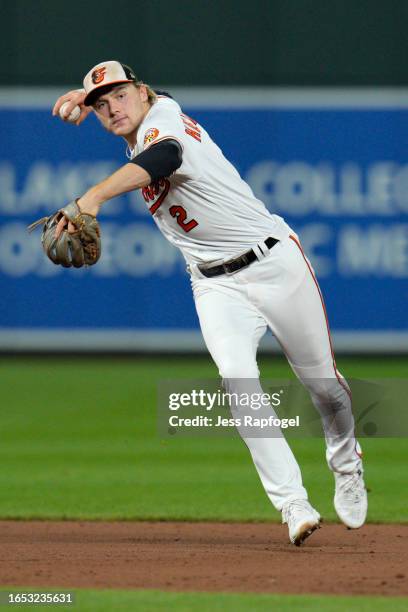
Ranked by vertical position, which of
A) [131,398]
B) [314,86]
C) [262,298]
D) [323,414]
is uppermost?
[314,86]

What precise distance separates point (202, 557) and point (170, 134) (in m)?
1.69

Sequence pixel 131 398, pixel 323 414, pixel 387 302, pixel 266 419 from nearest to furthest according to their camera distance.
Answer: pixel 266 419
pixel 323 414
pixel 131 398
pixel 387 302

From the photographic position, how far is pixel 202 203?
5477 mm

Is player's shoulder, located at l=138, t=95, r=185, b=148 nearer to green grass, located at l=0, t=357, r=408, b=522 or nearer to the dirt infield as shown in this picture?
the dirt infield

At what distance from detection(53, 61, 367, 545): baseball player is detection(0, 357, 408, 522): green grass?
139cm

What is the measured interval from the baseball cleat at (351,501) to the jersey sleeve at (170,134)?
1535 millimetres

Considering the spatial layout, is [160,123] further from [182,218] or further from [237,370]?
[237,370]

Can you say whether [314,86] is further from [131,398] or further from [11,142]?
[131,398]

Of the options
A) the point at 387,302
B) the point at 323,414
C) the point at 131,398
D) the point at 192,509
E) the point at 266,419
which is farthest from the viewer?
the point at 387,302

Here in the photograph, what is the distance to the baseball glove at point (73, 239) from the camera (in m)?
5.02
